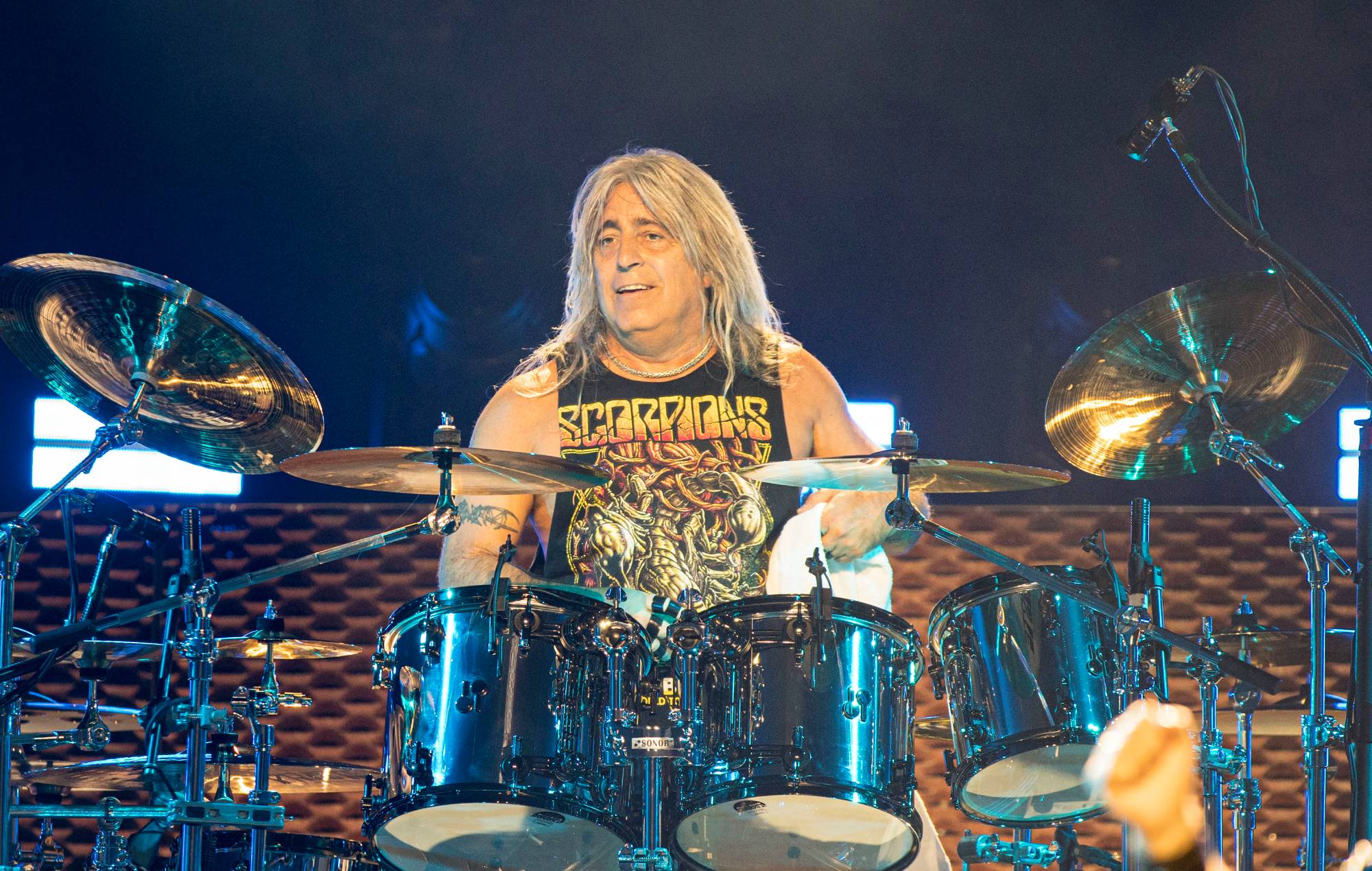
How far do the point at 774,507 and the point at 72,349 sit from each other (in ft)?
5.50

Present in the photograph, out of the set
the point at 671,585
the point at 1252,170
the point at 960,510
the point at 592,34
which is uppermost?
the point at 592,34

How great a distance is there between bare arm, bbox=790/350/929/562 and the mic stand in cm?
89

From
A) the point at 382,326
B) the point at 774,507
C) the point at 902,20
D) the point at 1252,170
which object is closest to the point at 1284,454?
the point at 1252,170

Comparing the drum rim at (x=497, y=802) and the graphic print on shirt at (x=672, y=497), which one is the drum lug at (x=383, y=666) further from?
the graphic print on shirt at (x=672, y=497)

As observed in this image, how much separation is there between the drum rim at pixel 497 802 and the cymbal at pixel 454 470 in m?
0.65

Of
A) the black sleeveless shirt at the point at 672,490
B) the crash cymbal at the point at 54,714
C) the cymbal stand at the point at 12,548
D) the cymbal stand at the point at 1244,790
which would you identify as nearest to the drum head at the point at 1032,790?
the black sleeveless shirt at the point at 672,490

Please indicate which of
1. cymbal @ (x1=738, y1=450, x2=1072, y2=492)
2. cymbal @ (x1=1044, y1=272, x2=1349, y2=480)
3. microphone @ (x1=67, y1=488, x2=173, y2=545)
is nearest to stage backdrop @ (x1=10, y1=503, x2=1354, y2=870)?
microphone @ (x1=67, y1=488, x2=173, y2=545)

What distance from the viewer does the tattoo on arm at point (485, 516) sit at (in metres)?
3.46

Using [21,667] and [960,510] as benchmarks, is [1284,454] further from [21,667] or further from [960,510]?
[21,667]

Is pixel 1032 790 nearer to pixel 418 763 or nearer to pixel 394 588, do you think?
pixel 418 763

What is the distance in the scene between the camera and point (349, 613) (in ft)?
17.5

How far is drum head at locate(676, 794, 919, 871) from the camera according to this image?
106 inches

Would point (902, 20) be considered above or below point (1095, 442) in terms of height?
above

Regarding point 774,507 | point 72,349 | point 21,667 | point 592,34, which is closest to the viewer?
point 21,667
